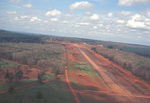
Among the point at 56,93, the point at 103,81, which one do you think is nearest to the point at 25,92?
the point at 56,93

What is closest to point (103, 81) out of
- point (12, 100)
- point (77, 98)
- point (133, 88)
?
point (133, 88)

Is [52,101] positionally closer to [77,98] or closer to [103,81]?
[77,98]

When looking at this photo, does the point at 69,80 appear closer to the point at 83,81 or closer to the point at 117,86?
the point at 83,81

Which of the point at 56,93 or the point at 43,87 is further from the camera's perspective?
the point at 43,87

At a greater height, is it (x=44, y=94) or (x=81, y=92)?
(x=44, y=94)

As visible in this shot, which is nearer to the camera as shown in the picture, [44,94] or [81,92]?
[44,94]

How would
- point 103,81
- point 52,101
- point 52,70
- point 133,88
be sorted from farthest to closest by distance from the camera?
point 52,70 < point 103,81 < point 133,88 < point 52,101

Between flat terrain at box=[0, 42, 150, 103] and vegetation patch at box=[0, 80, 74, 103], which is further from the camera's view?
flat terrain at box=[0, 42, 150, 103]

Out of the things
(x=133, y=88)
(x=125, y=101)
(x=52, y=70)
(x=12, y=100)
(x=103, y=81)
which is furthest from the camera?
(x=52, y=70)

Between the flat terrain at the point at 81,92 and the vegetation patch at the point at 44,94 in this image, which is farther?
the flat terrain at the point at 81,92
